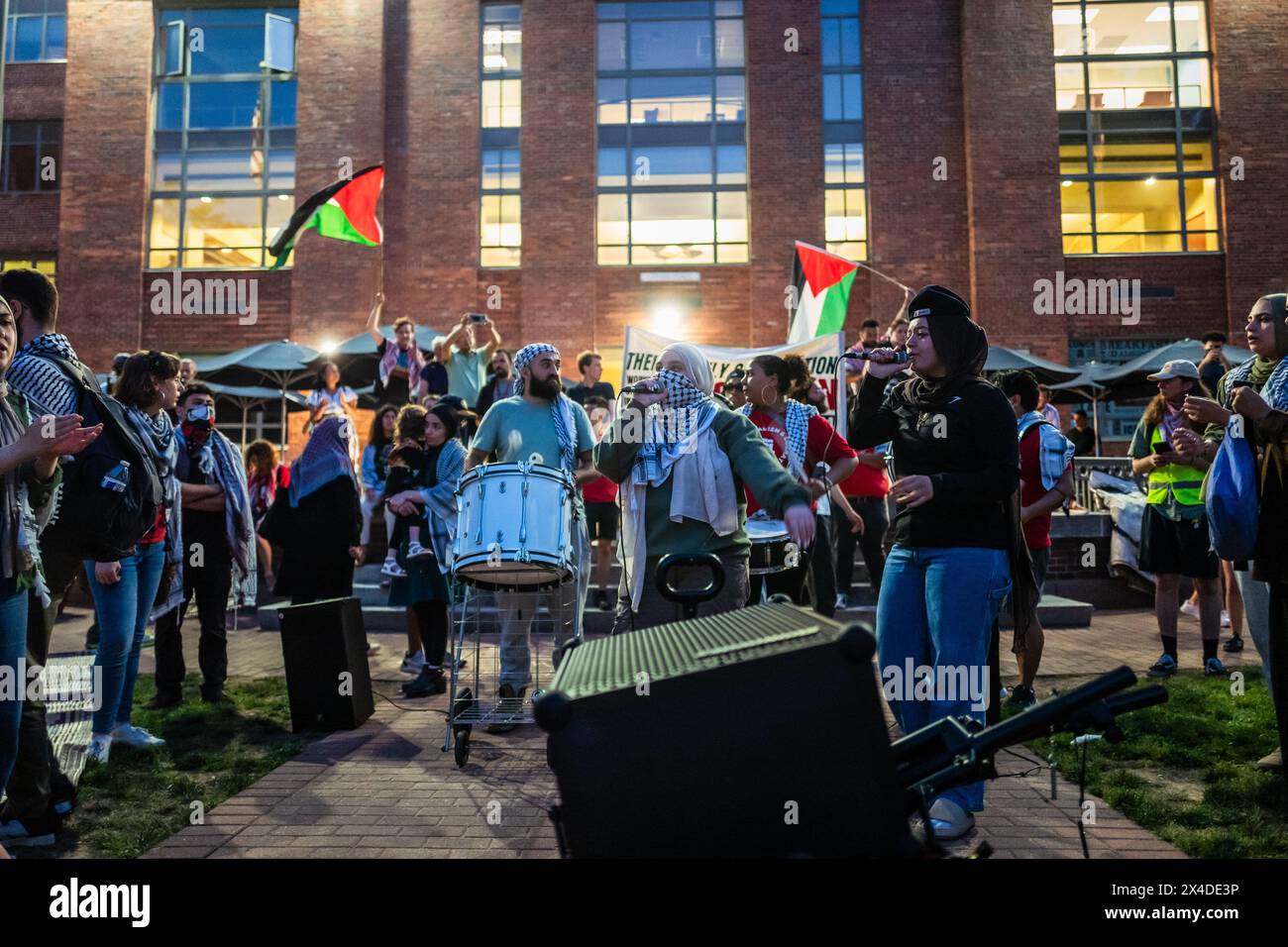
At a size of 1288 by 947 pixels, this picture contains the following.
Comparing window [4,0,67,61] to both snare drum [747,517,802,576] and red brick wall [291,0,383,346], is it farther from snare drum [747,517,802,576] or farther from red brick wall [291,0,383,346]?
snare drum [747,517,802,576]

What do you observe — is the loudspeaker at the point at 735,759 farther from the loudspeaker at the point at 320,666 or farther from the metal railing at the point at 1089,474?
the metal railing at the point at 1089,474

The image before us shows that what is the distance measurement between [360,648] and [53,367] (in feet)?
9.03

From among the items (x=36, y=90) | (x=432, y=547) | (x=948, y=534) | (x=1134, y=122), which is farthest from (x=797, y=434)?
(x=36, y=90)

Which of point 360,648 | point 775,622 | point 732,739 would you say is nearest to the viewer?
point 732,739

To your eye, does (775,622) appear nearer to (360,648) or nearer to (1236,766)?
(1236,766)

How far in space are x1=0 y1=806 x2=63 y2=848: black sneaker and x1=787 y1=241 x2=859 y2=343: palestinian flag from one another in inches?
477

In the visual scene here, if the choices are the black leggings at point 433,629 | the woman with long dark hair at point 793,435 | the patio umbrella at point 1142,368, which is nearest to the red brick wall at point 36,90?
the black leggings at point 433,629

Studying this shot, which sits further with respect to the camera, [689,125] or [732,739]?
[689,125]

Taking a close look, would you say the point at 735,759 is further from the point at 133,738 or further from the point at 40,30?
the point at 40,30

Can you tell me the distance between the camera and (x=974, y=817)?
420 cm

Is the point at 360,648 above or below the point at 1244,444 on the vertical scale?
below

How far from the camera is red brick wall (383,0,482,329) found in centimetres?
1998

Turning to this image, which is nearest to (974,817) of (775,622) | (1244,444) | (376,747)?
(1244,444)
